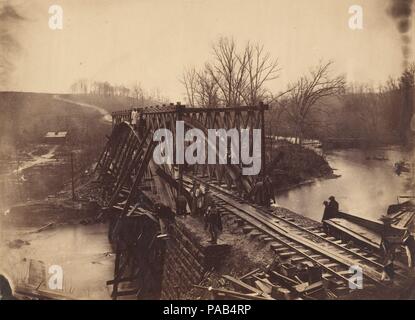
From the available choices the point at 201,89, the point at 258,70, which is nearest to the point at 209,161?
the point at 258,70

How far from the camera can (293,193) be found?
61.9 feet

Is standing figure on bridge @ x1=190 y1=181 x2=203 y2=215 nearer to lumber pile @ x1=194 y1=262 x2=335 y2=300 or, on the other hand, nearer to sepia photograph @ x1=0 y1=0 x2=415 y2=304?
sepia photograph @ x1=0 y1=0 x2=415 y2=304

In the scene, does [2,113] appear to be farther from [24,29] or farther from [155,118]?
[155,118]

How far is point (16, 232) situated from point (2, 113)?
3812mm

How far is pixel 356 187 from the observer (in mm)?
17188

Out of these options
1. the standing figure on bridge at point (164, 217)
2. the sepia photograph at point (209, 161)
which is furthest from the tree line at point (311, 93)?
the standing figure on bridge at point (164, 217)

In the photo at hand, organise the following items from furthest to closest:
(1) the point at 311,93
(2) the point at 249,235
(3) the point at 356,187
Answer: (1) the point at 311,93
(3) the point at 356,187
(2) the point at 249,235

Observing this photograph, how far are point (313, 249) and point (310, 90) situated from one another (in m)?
12.3

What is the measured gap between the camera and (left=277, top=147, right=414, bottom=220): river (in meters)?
12.4

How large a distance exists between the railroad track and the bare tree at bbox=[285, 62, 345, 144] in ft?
17.6

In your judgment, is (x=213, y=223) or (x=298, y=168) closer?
(x=213, y=223)

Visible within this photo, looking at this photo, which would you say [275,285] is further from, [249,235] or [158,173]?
[158,173]

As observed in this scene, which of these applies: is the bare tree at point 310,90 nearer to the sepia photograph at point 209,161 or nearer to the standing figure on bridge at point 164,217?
the sepia photograph at point 209,161

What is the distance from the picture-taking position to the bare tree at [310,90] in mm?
14255
